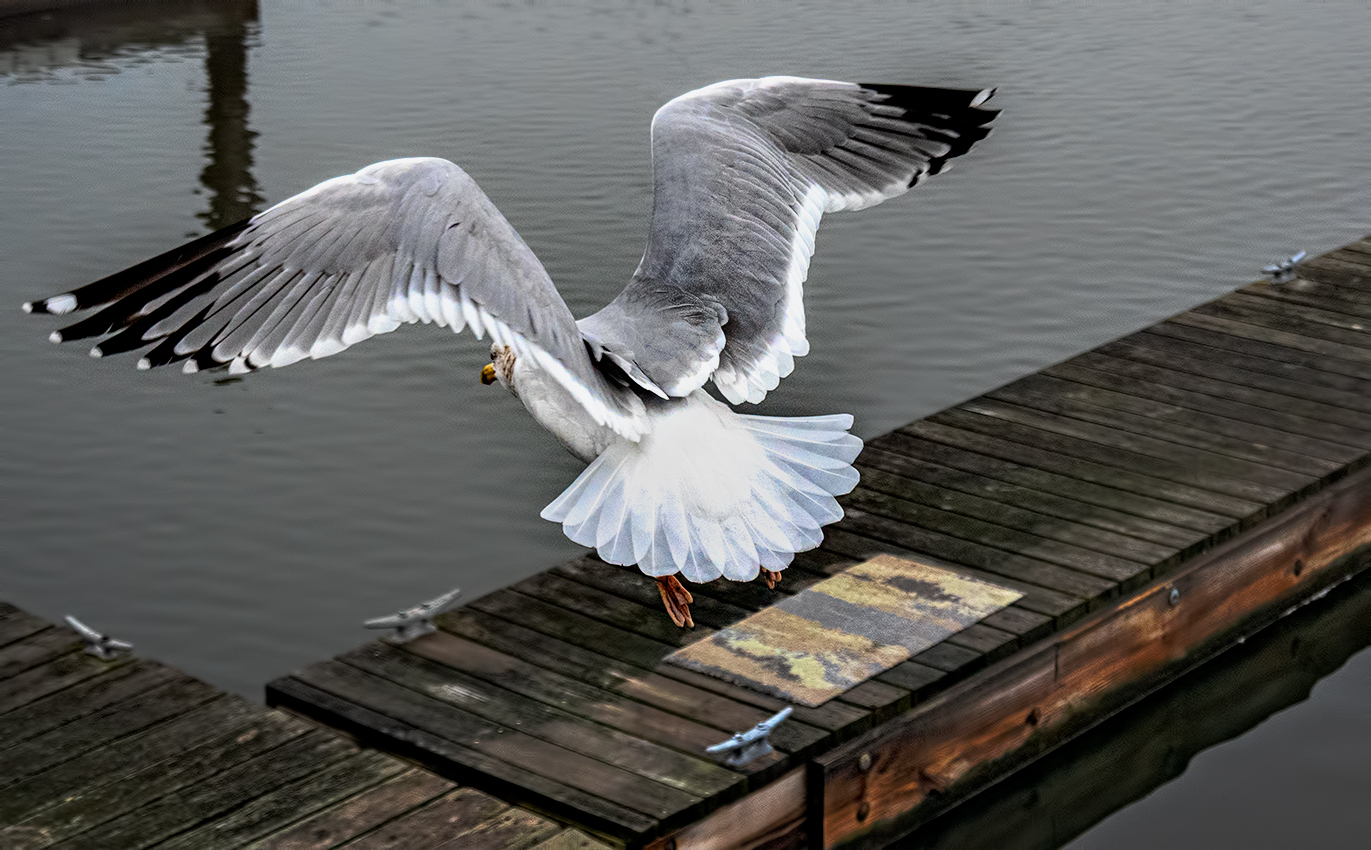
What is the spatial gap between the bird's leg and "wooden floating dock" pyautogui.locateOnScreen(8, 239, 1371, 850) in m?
0.04

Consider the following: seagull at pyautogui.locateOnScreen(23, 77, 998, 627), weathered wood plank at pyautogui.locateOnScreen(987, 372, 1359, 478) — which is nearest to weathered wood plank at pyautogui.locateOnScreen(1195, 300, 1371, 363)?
weathered wood plank at pyautogui.locateOnScreen(987, 372, 1359, 478)

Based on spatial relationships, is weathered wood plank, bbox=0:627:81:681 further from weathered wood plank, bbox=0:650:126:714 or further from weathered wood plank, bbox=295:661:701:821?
weathered wood plank, bbox=295:661:701:821

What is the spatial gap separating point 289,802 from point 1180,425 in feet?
12.5

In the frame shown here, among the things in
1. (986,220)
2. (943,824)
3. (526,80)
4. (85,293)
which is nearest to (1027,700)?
(943,824)

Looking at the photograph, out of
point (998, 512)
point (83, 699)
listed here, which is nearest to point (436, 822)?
point (83, 699)

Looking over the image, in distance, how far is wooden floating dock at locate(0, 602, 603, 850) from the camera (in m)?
4.00

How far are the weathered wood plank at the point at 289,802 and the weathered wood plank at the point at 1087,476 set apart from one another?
8.98 feet

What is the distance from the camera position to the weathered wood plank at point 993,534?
5371mm

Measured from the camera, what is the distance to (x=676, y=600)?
200 inches

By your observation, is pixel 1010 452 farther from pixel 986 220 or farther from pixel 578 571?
pixel 986 220

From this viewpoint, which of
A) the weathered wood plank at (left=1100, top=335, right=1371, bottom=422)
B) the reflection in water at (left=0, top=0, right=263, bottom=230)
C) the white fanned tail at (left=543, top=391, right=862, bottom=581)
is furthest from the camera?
the reflection in water at (left=0, top=0, right=263, bottom=230)

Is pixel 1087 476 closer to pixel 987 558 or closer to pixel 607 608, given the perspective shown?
pixel 987 558

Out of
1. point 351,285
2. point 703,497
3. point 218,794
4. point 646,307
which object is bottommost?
point 218,794

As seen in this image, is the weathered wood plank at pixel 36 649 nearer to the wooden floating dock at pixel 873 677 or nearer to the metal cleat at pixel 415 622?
the wooden floating dock at pixel 873 677
